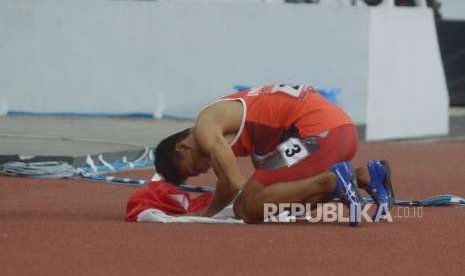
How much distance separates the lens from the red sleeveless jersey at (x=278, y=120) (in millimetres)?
8695

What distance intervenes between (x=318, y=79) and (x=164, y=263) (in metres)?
10.6

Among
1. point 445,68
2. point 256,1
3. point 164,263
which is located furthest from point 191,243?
point 445,68

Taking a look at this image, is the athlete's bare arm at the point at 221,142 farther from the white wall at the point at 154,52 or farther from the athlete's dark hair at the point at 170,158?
the white wall at the point at 154,52

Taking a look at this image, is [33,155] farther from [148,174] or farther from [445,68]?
[445,68]

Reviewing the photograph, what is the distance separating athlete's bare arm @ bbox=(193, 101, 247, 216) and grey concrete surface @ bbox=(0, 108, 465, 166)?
12.5 ft

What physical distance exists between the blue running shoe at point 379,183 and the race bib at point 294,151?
466 millimetres

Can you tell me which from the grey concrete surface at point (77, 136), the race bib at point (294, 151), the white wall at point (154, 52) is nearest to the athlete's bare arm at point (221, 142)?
the race bib at point (294, 151)

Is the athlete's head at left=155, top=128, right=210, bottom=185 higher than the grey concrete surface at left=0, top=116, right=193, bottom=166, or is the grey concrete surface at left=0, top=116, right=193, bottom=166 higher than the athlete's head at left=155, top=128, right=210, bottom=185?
the athlete's head at left=155, top=128, right=210, bottom=185

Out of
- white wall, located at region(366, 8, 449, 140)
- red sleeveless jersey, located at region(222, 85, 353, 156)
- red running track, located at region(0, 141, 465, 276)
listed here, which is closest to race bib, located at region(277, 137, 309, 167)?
red sleeveless jersey, located at region(222, 85, 353, 156)

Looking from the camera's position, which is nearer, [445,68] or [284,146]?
[284,146]

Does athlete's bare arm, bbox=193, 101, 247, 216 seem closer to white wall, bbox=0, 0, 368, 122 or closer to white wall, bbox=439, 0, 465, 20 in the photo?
white wall, bbox=0, 0, 368, 122

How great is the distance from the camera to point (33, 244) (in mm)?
7836

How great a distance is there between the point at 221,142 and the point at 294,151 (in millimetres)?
481

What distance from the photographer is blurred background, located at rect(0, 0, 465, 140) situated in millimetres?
17359
